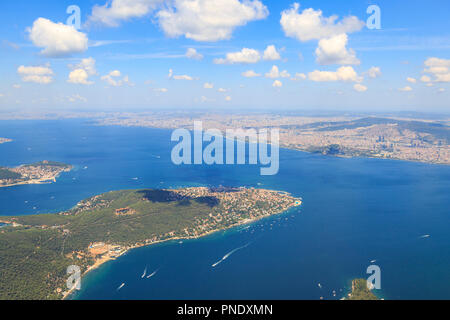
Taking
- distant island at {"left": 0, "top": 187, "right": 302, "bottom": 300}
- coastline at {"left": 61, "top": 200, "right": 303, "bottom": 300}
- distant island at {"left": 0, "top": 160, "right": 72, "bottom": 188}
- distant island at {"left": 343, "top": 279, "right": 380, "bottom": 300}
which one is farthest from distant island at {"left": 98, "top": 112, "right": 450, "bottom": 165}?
distant island at {"left": 343, "top": 279, "right": 380, "bottom": 300}

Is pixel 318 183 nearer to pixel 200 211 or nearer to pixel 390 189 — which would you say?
pixel 390 189

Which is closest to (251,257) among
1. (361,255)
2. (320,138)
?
(361,255)

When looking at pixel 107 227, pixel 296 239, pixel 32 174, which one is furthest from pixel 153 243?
pixel 32 174

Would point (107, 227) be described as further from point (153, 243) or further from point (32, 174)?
point (32, 174)

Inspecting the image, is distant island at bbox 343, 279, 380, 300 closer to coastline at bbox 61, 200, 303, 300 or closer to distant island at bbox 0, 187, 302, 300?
coastline at bbox 61, 200, 303, 300

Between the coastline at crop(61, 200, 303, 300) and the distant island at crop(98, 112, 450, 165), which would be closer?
the coastline at crop(61, 200, 303, 300)

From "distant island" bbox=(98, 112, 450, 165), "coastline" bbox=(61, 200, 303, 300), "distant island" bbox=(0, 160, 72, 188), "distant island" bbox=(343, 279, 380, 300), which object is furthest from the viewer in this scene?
"distant island" bbox=(98, 112, 450, 165)
